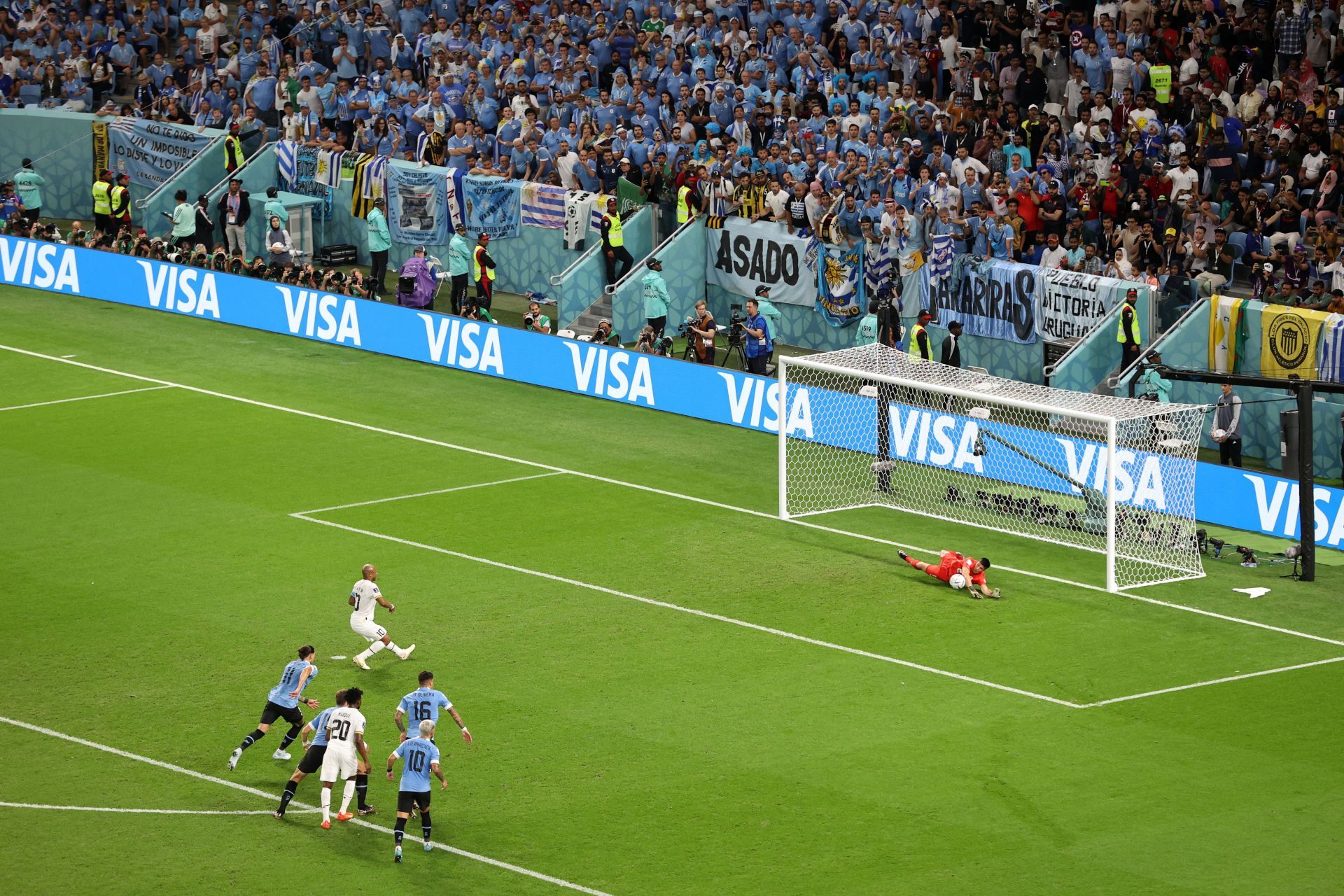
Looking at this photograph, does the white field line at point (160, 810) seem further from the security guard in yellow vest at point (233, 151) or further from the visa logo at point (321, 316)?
the security guard in yellow vest at point (233, 151)

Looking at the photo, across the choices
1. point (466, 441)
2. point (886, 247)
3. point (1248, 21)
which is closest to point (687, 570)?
point (466, 441)

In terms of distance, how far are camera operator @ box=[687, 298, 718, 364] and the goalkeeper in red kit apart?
1049 centimetres

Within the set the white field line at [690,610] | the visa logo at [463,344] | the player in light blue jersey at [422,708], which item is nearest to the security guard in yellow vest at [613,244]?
the visa logo at [463,344]

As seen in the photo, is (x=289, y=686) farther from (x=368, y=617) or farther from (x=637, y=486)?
(x=637, y=486)

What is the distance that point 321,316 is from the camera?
4094cm

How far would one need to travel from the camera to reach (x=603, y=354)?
3716cm

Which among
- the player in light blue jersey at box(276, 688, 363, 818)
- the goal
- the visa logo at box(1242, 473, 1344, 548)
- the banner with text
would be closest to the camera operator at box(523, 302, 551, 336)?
the banner with text

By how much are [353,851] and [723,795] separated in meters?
3.82

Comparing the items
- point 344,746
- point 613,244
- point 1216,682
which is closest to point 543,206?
point 613,244

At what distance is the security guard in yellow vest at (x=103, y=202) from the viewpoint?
155 ft

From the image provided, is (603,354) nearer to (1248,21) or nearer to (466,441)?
(466,441)

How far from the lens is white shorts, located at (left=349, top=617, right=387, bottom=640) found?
24.3 meters

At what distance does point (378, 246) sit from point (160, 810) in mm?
24946

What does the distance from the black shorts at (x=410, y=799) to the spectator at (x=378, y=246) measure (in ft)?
83.4
